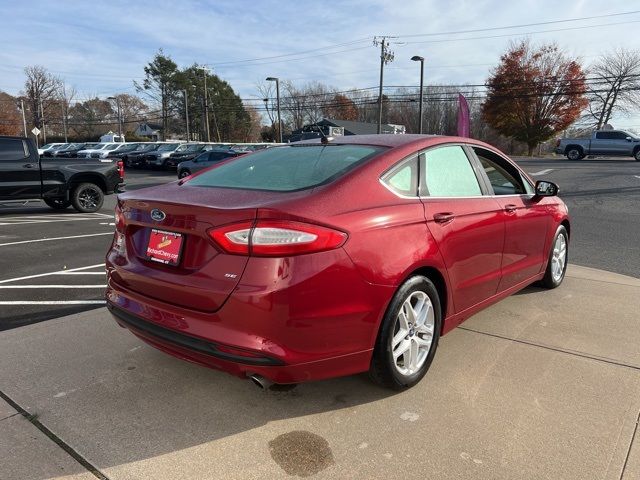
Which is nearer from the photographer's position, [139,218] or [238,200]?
[238,200]

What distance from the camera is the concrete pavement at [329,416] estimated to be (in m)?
2.34

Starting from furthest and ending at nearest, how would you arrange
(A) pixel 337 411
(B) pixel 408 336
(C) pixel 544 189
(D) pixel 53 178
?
(D) pixel 53 178 < (C) pixel 544 189 < (B) pixel 408 336 < (A) pixel 337 411

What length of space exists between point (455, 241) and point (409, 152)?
64 centimetres

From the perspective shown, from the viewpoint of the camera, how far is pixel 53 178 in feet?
36.6

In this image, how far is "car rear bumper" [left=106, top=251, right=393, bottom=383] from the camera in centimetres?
235

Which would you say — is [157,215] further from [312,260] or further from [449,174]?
[449,174]

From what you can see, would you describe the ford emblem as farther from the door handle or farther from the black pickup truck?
the black pickup truck

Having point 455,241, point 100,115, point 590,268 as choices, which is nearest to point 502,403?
point 455,241

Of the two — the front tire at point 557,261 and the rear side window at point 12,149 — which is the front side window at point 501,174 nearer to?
the front tire at point 557,261

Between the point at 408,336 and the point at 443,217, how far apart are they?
2.55 ft

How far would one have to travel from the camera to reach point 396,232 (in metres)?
2.74

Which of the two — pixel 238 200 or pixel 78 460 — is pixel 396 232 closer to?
pixel 238 200

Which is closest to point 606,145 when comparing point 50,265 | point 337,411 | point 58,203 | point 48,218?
point 58,203

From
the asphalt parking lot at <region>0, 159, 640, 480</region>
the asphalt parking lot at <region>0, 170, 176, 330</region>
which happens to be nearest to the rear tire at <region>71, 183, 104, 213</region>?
the asphalt parking lot at <region>0, 170, 176, 330</region>
